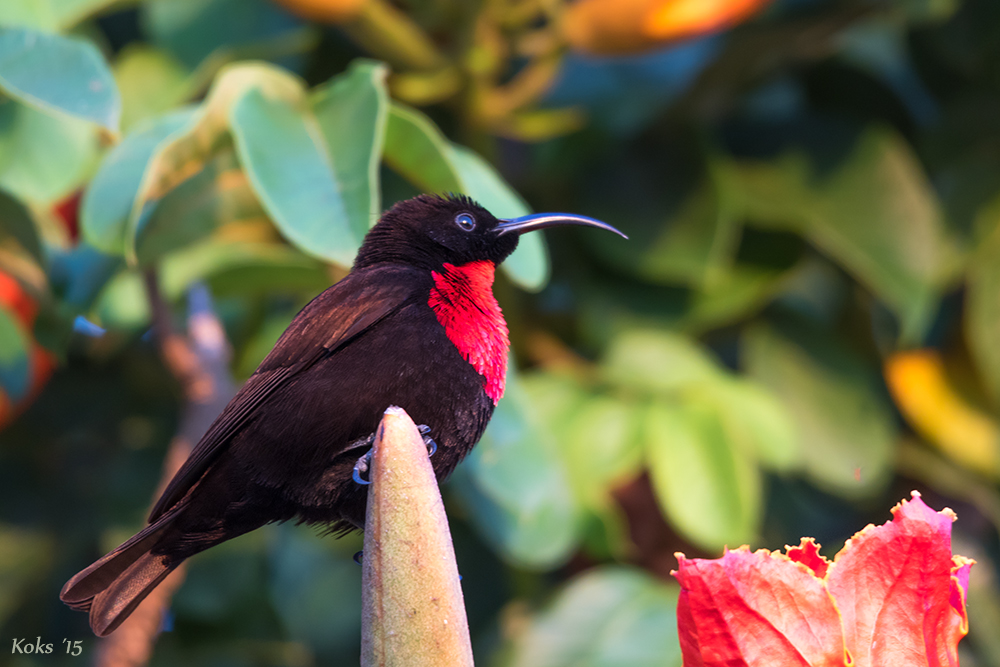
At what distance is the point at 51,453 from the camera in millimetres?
1062

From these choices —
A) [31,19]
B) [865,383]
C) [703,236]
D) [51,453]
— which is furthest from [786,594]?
[51,453]

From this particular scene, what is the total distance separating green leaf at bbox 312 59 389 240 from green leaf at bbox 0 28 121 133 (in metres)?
0.12

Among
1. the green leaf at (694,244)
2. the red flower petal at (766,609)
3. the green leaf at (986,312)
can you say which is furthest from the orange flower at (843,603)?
the green leaf at (986,312)

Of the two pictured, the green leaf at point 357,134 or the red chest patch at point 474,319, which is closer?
the red chest patch at point 474,319

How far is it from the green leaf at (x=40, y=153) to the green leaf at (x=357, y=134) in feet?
0.61

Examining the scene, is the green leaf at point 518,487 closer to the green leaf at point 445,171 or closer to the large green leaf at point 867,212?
the green leaf at point 445,171

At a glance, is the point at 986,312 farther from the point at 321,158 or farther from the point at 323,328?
the point at 323,328

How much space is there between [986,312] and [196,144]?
838 mm

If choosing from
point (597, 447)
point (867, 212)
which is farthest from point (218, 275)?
point (867, 212)

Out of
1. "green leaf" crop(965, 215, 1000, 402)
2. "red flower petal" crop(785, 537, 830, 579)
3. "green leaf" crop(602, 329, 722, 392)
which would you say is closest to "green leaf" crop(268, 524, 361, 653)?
"green leaf" crop(602, 329, 722, 392)

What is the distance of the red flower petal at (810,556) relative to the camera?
0.27 meters

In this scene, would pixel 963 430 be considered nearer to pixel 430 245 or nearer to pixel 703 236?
pixel 703 236

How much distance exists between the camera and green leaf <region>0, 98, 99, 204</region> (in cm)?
64

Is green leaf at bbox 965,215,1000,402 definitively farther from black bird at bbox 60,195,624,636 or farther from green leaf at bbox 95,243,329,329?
black bird at bbox 60,195,624,636
